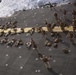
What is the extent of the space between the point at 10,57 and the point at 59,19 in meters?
7.14

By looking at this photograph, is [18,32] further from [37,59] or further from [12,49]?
[37,59]

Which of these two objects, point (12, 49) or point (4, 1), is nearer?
point (12, 49)

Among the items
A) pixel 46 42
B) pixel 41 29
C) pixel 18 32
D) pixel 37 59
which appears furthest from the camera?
pixel 18 32

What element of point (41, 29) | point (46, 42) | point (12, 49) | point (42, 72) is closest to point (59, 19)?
point (41, 29)

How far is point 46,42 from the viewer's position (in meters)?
20.8

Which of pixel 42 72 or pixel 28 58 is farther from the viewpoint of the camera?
pixel 28 58

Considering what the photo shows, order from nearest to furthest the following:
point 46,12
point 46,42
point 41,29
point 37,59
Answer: point 37,59, point 46,42, point 41,29, point 46,12

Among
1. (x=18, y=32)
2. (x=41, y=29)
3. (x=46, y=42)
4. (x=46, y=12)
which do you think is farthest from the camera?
(x=46, y=12)

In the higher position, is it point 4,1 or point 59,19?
point 59,19

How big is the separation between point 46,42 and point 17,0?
63.4ft

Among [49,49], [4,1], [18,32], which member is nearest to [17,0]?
[4,1]

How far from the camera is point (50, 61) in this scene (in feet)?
60.1

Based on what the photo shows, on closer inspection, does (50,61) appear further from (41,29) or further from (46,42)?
(41,29)

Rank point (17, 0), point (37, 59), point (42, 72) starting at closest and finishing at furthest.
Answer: point (42, 72), point (37, 59), point (17, 0)
